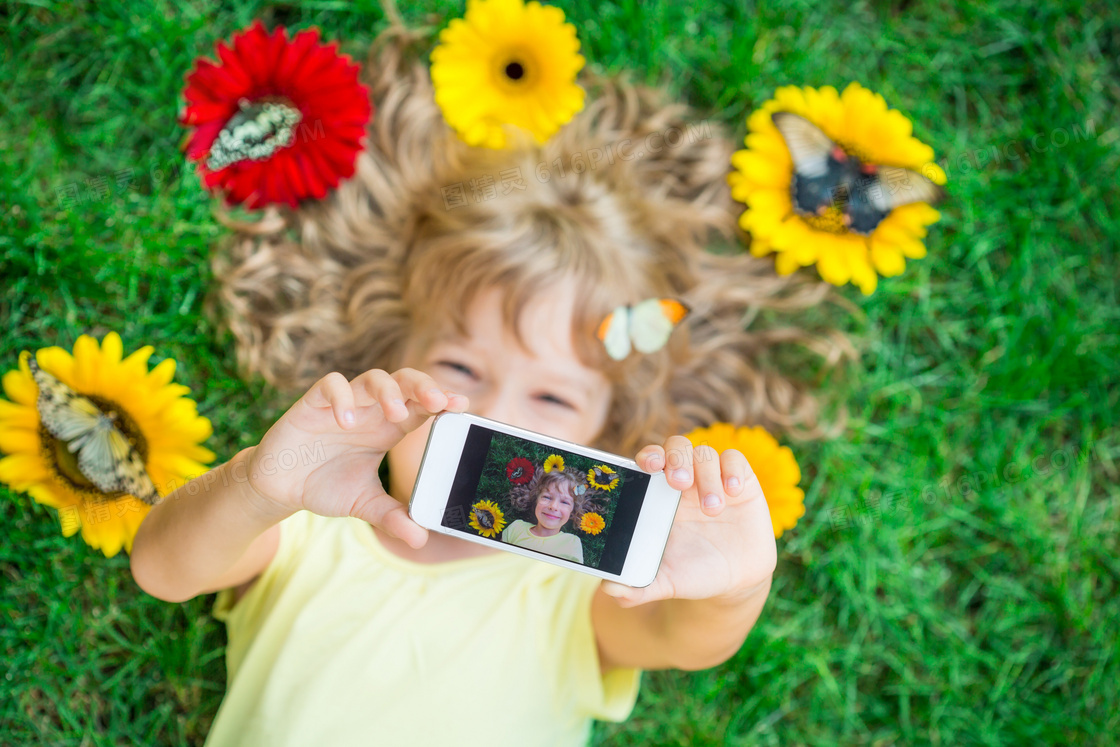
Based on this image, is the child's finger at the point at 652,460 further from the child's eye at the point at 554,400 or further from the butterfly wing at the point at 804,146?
the butterfly wing at the point at 804,146

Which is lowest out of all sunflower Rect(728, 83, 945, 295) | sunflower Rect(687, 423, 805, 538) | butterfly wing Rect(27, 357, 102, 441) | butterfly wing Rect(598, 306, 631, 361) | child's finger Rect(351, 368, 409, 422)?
butterfly wing Rect(27, 357, 102, 441)

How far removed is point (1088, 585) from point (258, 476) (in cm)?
166

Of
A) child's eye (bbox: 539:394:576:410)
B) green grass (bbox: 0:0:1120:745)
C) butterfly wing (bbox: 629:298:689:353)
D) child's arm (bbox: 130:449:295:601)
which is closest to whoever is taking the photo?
child's arm (bbox: 130:449:295:601)

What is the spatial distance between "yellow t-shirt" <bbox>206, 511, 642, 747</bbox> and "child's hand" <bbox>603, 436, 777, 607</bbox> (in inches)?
14.5

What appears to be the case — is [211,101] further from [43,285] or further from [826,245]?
[826,245]

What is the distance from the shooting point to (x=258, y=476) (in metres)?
0.93

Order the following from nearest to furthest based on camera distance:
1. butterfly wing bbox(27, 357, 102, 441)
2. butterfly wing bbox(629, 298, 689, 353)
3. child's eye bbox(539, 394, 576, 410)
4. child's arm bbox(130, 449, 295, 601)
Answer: child's arm bbox(130, 449, 295, 601), butterfly wing bbox(27, 357, 102, 441), child's eye bbox(539, 394, 576, 410), butterfly wing bbox(629, 298, 689, 353)

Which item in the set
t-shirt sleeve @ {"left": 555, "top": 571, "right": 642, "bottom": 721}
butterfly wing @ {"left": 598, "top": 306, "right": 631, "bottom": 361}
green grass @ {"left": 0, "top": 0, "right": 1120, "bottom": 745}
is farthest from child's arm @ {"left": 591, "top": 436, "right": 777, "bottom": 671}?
green grass @ {"left": 0, "top": 0, "right": 1120, "bottom": 745}

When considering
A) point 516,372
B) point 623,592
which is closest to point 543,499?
point 623,592

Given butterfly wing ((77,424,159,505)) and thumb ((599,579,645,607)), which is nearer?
thumb ((599,579,645,607))

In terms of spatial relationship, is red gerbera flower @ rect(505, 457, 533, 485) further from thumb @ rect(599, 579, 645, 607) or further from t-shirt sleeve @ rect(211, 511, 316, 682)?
t-shirt sleeve @ rect(211, 511, 316, 682)

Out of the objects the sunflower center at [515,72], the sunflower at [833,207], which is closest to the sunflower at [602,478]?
the sunflower at [833,207]

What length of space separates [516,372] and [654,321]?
1.03 feet

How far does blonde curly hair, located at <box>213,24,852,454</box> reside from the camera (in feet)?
4.96
